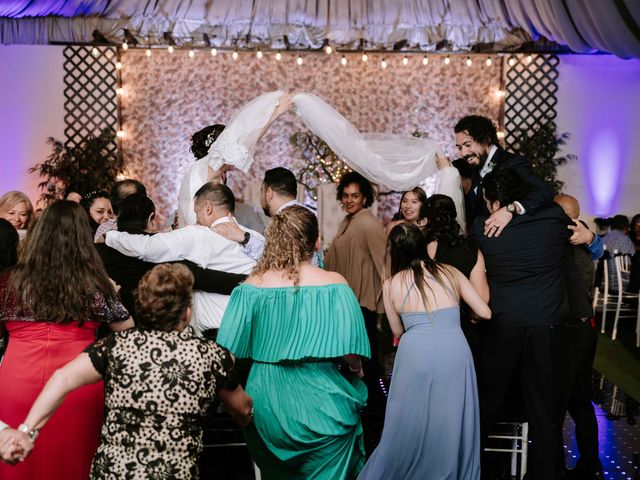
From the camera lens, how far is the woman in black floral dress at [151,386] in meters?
1.89

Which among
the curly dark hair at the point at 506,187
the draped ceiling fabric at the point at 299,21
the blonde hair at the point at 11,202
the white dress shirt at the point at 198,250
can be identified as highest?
the draped ceiling fabric at the point at 299,21

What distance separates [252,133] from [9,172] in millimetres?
5754

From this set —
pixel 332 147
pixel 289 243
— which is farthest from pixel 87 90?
pixel 289 243

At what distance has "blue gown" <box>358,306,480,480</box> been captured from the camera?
2727 millimetres

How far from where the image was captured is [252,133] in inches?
141

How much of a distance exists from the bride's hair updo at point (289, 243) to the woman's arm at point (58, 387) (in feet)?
2.66

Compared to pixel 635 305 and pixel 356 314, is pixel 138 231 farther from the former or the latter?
pixel 635 305

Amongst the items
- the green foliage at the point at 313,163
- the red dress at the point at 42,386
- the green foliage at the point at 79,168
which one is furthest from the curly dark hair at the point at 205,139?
the green foliage at the point at 313,163

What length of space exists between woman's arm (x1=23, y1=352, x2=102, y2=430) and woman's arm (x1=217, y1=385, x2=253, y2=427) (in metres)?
0.36

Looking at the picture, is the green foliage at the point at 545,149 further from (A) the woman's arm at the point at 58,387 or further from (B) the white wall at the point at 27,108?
(A) the woman's arm at the point at 58,387

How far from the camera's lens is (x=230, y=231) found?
312cm

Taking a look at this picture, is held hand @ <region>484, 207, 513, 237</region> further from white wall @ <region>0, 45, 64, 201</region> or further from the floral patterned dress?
white wall @ <region>0, 45, 64, 201</region>

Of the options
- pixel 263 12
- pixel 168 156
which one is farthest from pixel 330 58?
pixel 168 156

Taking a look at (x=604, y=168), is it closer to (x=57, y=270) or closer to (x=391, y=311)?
(x=391, y=311)
